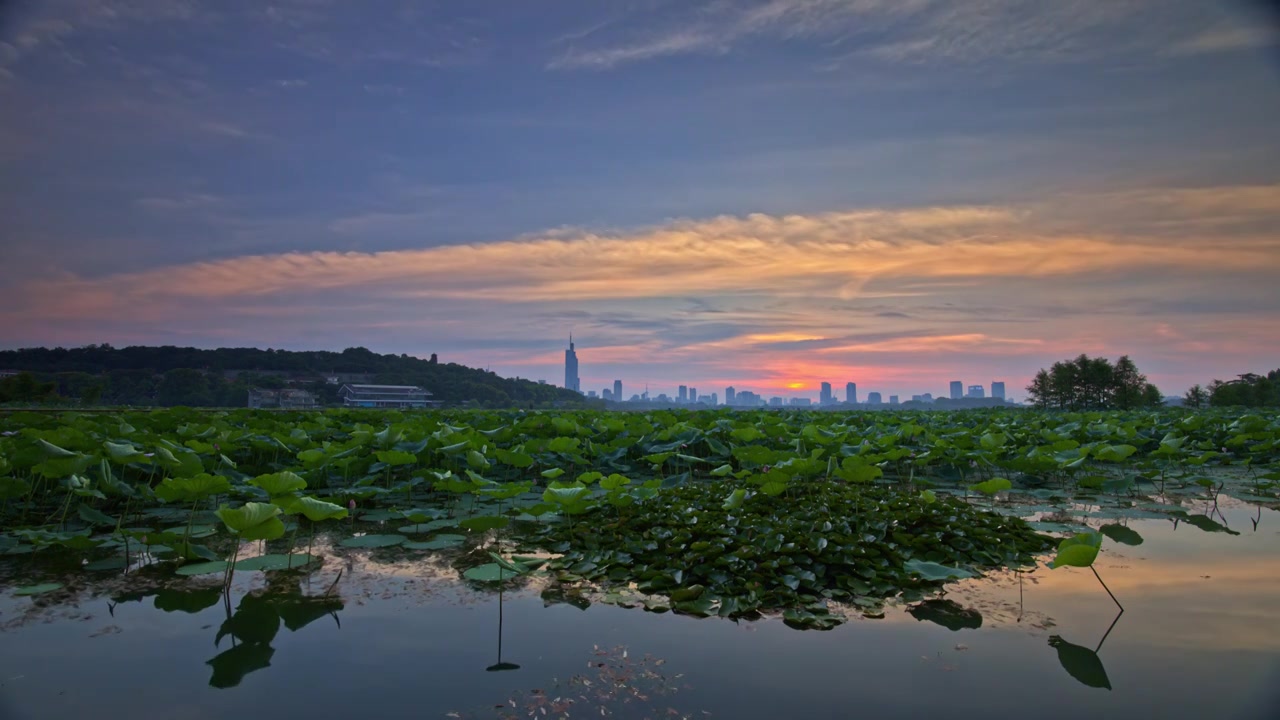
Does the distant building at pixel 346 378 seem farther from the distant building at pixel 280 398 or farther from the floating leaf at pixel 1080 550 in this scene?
the floating leaf at pixel 1080 550

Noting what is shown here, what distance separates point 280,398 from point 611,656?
50803mm

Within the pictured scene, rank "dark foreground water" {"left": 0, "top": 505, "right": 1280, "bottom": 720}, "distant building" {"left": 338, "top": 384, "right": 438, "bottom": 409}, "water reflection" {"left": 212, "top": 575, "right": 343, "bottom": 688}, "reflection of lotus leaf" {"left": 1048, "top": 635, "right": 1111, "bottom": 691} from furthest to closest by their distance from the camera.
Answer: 1. "distant building" {"left": 338, "top": 384, "right": 438, "bottom": 409}
2. "water reflection" {"left": 212, "top": 575, "right": 343, "bottom": 688}
3. "reflection of lotus leaf" {"left": 1048, "top": 635, "right": 1111, "bottom": 691}
4. "dark foreground water" {"left": 0, "top": 505, "right": 1280, "bottom": 720}

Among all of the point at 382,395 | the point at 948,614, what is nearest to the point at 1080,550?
the point at 948,614

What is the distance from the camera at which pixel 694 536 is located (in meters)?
4.12

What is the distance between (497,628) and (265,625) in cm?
115

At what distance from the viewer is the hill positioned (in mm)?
47281

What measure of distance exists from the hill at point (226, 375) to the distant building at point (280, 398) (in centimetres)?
167

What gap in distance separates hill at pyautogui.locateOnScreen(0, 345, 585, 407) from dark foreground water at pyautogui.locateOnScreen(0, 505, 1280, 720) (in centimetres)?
4783

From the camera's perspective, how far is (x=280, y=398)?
4644 centimetres

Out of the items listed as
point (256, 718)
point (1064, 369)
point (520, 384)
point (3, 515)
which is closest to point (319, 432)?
point (3, 515)

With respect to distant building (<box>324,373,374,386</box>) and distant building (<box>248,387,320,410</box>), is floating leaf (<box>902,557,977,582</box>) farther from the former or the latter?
distant building (<box>324,373,374,386</box>)

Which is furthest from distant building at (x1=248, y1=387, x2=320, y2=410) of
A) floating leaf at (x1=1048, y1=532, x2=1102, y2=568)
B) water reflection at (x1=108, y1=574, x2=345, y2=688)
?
floating leaf at (x1=1048, y1=532, x2=1102, y2=568)

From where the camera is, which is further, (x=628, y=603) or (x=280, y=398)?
(x=280, y=398)

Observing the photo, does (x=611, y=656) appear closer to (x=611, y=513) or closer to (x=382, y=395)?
(x=611, y=513)
